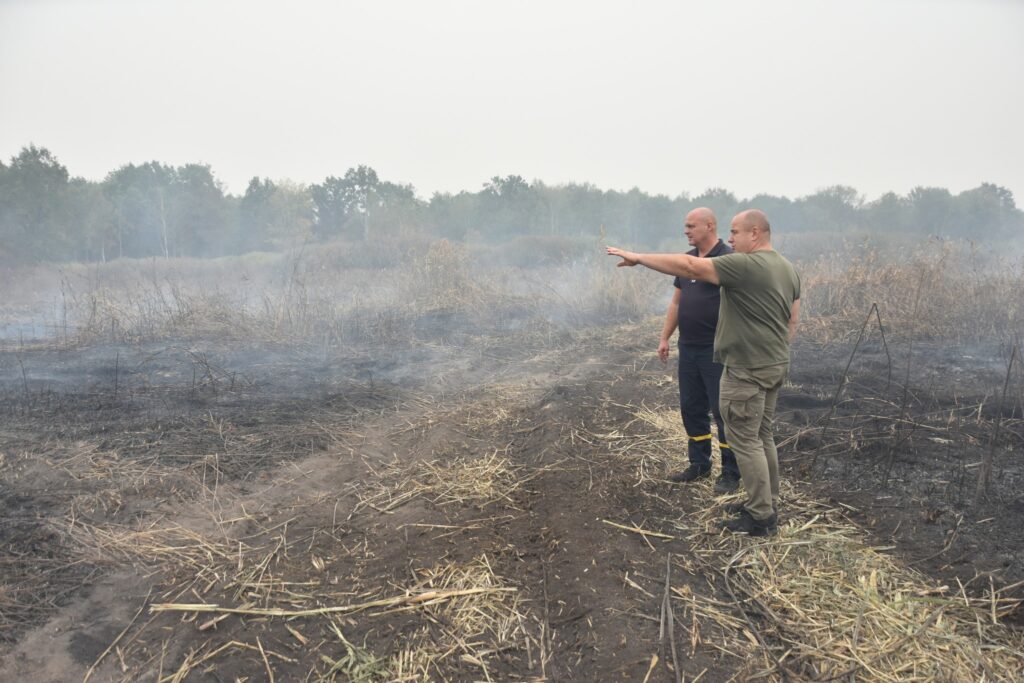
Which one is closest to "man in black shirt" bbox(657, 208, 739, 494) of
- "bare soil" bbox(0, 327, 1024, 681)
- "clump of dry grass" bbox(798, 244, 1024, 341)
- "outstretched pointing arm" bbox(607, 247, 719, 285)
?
"bare soil" bbox(0, 327, 1024, 681)

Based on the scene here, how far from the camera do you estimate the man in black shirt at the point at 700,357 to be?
3.88 meters

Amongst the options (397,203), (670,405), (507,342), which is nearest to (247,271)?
(397,203)

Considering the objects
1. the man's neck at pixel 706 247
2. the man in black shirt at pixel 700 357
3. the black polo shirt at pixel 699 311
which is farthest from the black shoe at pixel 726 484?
the man's neck at pixel 706 247

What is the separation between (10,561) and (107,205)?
82.1ft

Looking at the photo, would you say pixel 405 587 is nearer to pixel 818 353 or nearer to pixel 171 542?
pixel 171 542

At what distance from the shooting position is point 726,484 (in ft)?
13.1

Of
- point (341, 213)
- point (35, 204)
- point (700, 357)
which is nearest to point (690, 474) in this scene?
point (700, 357)

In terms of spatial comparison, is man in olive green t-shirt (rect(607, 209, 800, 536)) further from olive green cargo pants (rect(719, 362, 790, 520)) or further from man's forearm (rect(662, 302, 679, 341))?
man's forearm (rect(662, 302, 679, 341))

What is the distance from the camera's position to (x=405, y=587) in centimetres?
296

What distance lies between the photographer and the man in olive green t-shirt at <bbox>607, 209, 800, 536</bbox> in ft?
10.2

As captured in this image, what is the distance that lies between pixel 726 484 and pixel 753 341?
4.48 feet

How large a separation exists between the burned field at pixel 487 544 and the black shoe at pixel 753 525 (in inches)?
3.5

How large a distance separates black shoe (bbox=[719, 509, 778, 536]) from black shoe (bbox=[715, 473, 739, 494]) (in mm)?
499

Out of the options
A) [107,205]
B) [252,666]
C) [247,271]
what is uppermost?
[107,205]
